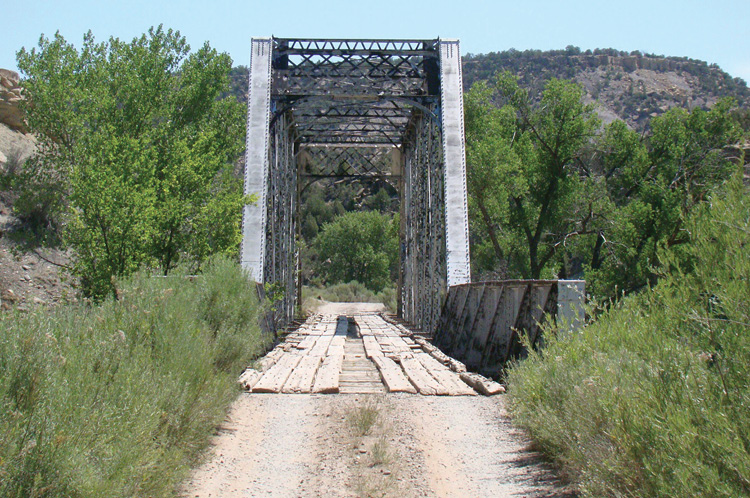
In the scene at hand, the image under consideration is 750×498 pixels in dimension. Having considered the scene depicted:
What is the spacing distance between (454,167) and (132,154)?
6775 millimetres

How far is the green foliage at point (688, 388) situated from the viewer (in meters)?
2.68

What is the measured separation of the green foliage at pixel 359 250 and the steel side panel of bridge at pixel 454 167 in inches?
1787

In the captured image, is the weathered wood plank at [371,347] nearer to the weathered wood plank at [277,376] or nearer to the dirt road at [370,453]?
the weathered wood plank at [277,376]

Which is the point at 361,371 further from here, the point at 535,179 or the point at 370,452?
the point at 535,179

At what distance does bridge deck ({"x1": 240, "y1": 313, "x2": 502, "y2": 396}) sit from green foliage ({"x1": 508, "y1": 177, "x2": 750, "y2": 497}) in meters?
4.16

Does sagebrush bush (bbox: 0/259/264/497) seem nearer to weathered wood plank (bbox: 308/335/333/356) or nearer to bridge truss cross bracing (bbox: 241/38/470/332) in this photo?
weathered wood plank (bbox: 308/335/333/356)

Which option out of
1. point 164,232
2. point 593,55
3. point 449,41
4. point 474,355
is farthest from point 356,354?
Answer: point 593,55

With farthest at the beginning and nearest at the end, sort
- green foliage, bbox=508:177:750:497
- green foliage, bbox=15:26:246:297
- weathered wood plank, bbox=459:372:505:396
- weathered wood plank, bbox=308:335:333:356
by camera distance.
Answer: weathered wood plank, bbox=308:335:333:356 → green foliage, bbox=15:26:246:297 → weathered wood plank, bbox=459:372:505:396 → green foliage, bbox=508:177:750:497

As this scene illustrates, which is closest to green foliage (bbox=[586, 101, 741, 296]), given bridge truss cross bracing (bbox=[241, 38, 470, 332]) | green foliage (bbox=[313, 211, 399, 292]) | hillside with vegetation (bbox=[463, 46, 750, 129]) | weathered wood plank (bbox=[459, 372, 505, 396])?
bridge truss cross bracing (bbox=[241, 38, 470, 332])

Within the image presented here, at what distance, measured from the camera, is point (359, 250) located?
62094 mm

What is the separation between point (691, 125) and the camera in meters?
24.5

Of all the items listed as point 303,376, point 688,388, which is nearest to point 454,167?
point 303,376

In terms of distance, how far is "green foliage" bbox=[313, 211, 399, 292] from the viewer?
61.8 metres

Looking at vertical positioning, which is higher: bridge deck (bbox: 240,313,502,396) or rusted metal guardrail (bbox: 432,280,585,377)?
rusted metal guardrail (bbox: 432,280,585,377)
